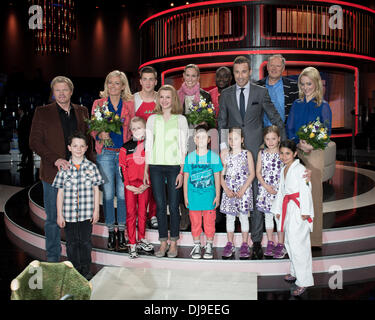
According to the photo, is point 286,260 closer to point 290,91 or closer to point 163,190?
point 163,190

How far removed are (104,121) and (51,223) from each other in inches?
38.8

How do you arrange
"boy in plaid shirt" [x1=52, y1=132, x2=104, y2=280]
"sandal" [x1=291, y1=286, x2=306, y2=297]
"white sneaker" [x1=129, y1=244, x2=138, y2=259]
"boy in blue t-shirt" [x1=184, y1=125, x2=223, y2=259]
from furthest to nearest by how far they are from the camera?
"white sneaker" [x1=129, y1=244, x2=138, y2=259]
"boy in blue t-shirt" [x1=184, y1=125, x2=223, y2=259]
"boy in plaid shirt" [x1=52, y1=132, x2=104, y2=280]
"sandal" [x1=291, y1=286, x2=306, y2=297]

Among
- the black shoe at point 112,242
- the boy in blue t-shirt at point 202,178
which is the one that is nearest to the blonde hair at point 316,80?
the boy in blue t-shirt at point 202,178

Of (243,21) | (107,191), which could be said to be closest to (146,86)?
(107,191)

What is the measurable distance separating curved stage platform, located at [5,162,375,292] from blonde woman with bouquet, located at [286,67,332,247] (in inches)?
11.1

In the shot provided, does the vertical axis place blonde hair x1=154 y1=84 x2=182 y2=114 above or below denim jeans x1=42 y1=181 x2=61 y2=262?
above

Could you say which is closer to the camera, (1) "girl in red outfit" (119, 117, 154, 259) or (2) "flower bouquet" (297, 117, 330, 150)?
(2) "flower bouquet" (297, 117, 330, 150)

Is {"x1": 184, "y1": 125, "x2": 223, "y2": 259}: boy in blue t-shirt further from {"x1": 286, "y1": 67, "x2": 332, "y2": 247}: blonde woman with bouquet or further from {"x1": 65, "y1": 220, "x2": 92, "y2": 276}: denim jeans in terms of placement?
{"x1": 65, "y1": 220, "x2": 92, "y2": 276}: denim jeans

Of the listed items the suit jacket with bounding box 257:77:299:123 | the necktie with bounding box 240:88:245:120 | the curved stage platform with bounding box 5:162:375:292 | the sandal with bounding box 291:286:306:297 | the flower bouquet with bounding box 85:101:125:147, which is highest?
the suit jacket with bounding box 257:77:299:123

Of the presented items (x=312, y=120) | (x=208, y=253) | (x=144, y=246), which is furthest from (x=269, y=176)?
(x=144, y=246)

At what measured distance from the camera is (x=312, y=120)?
12.1 feet

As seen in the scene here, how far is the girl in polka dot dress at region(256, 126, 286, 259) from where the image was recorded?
3.59 m

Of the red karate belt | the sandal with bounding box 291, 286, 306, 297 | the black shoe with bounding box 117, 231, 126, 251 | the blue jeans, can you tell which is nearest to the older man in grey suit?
the red karate belt
